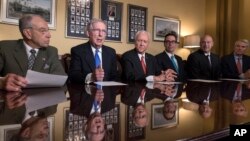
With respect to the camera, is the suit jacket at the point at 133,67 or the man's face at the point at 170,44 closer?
the suit jacket at the point at 133,67

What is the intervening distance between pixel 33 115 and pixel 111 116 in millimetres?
257

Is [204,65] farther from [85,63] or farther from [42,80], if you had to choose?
[42,80]

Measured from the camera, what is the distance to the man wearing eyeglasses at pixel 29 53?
2.08 metres

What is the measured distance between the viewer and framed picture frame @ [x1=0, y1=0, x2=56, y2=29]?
3.93 metres

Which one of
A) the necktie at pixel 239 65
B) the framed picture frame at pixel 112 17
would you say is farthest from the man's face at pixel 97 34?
the necktie at pixel 239 65

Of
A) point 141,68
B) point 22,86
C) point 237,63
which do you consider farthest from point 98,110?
point 237,63

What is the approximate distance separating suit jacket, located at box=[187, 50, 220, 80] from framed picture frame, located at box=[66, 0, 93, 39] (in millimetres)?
1928

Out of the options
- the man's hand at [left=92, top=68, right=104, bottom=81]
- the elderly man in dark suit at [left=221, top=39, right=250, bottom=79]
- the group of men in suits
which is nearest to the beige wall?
the group of men in suits

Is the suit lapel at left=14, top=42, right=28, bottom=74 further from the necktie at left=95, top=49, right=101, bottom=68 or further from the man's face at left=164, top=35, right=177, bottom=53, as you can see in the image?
the man's face at left=164, top=35, right=177, bottom=53

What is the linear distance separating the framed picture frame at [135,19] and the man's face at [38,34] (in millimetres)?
3259

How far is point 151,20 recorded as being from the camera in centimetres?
579

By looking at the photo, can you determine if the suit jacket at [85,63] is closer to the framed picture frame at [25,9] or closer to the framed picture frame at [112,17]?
the framed picture frame at [25,9]

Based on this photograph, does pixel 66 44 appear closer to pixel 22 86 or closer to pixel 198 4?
pixel 22 86

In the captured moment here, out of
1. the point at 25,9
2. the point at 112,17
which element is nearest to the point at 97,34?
the point at 25,9
